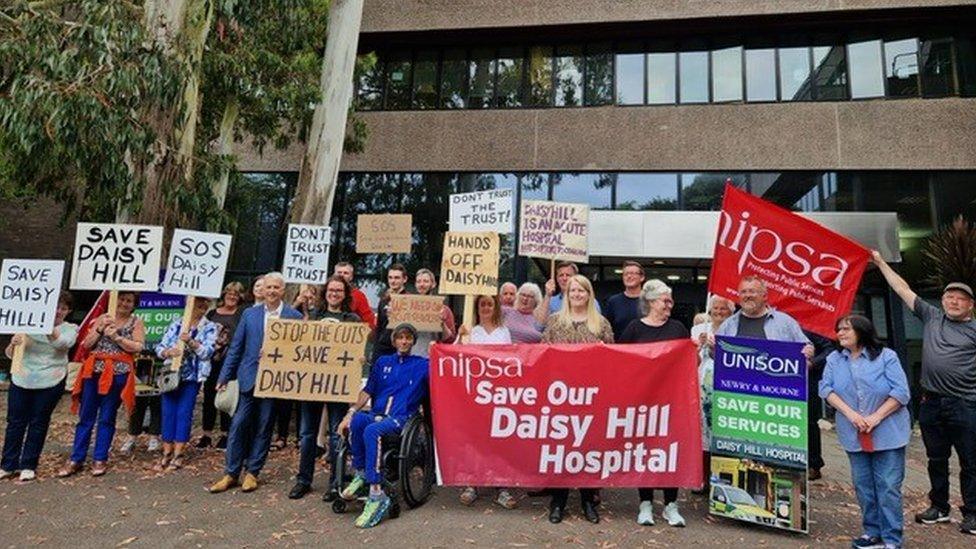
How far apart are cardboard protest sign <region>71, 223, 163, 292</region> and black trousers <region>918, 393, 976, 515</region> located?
7.77 meters

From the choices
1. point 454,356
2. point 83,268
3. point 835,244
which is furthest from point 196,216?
point 835,244

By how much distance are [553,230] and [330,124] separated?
517 cm

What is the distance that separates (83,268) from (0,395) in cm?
1037

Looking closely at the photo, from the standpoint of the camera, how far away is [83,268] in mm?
6199

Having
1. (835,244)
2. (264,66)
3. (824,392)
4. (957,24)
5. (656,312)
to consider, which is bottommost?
(824,392)

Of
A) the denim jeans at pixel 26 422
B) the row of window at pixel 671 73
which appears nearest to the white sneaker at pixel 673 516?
the denim jeans at pixel 26 422

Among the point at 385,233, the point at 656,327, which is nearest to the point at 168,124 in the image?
the point at 385,233

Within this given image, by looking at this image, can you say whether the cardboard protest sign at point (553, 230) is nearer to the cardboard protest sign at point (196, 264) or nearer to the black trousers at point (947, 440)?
the cardboard protest sign at point (196, 264)

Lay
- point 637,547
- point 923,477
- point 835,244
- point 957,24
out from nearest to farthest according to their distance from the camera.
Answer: point 637,547 < point 835,244 < point 923,477 < point 957,24

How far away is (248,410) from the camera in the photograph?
5848 millimetres

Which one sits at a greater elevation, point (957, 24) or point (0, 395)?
point (957, 24)

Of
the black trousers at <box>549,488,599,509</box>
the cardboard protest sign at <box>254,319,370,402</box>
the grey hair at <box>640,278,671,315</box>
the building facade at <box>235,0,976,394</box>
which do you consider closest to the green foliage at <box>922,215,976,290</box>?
the building facade at <box>235,0,976,394</box>

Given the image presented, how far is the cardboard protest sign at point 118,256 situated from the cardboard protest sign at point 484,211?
129 inches

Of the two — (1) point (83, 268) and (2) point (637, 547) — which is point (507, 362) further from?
(1) point (83, 268)
